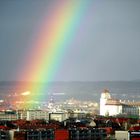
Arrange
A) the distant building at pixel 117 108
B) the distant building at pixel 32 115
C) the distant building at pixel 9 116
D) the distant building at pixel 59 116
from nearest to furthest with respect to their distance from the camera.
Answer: the distant building at pixel 9 116 < the distant building at pixel 59 116 < the distant building at pixel 32 115 < the distant building at pixel 117 108

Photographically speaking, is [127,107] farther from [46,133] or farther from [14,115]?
[46,133]

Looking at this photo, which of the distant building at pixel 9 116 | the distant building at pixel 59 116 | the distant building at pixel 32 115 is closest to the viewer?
the distant building at pixel 9 116

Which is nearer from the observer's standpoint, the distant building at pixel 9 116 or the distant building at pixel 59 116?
the distant building at pixel 9 116

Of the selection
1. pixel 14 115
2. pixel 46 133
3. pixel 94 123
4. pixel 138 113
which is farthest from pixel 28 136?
pixel 138 113

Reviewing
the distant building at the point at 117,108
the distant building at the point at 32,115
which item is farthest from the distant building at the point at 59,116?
the distant building at the point at 117,108

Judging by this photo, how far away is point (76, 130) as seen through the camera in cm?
3425

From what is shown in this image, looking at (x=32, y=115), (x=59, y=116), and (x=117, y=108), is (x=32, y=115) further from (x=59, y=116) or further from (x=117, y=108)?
(x=117, y=108)

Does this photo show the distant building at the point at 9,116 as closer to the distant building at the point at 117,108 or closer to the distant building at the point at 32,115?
the distant building at the point at 32,115

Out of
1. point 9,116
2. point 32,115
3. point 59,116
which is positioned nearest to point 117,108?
point 32,115

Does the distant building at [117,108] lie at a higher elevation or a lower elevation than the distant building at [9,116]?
higher

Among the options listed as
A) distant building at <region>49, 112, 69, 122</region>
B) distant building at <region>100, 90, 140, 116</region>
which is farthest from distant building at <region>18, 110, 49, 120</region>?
distant building at <region>100, 90, 140, 116</region>

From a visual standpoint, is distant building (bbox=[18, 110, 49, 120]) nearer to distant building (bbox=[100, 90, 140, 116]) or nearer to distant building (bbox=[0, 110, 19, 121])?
distant building (bbox=[0, 110, 19, 121])

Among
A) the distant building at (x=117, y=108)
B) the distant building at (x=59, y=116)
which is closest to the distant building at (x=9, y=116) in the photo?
the distant building at (x=59, y=116)

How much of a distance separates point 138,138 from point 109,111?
1269 inches
